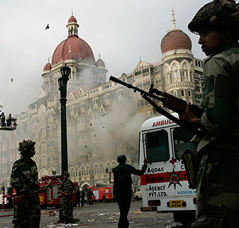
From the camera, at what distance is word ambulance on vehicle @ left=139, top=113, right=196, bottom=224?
8.77m

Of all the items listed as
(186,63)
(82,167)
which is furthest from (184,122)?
(82,167)

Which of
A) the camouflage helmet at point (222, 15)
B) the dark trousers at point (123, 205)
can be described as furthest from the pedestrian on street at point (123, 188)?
the camouflage helmet at point (222, 15)

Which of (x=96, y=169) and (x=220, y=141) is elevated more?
(x=96, y=169)

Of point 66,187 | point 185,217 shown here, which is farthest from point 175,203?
point 66,187

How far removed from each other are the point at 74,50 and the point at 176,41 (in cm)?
3052

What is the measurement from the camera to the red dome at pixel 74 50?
232 ft

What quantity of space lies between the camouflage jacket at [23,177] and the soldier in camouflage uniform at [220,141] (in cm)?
397

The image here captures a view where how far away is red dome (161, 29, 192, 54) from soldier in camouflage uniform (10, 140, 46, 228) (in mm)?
41796

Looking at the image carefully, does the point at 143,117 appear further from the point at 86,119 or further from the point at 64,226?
the point at 64,226

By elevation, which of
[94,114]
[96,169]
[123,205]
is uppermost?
[94,114]

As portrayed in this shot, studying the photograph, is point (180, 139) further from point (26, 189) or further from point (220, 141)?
point (220, 141)

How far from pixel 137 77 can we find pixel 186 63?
834cm

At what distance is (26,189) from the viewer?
5.54 metres

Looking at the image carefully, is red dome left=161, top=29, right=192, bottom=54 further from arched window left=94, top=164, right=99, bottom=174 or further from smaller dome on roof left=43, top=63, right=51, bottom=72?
smaller dome on roof left=43, top=63, right=51, bottom=72
